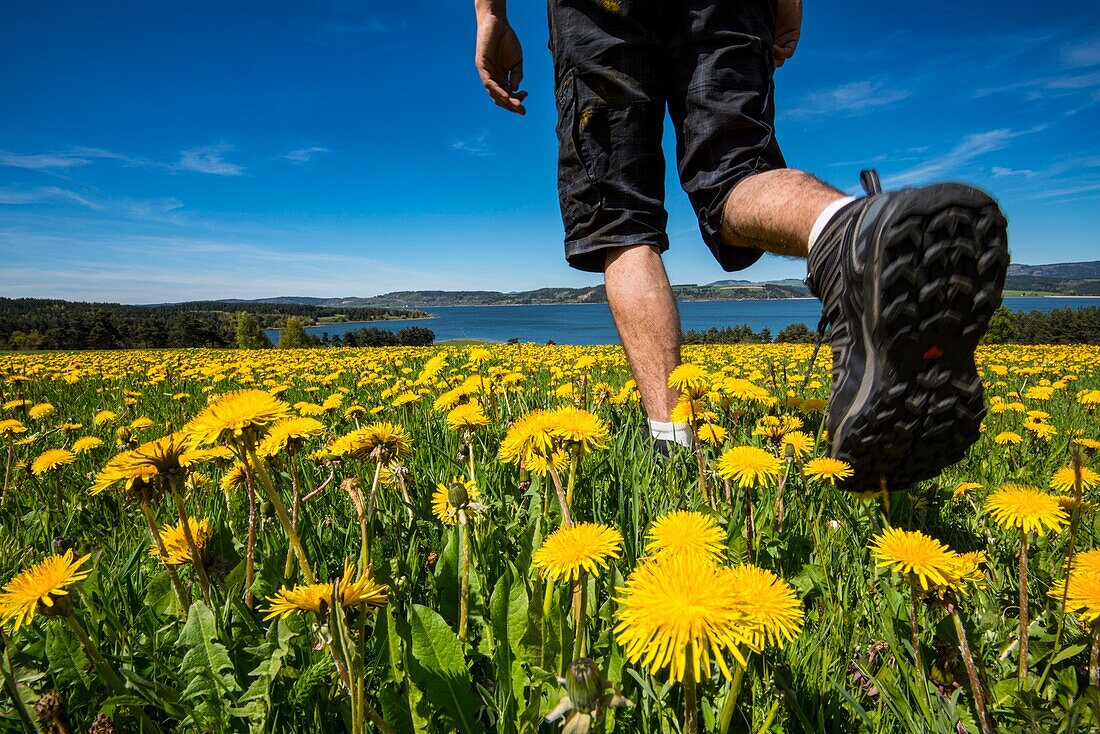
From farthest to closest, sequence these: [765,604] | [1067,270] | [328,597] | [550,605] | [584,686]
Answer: [1067,270] < [550,605] < [328,597] < [765,604] < [584,686]

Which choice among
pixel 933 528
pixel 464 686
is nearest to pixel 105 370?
pixel 464 686

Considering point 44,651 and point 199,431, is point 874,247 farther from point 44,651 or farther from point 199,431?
point 44,651

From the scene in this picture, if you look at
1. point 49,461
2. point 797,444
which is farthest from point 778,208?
point 49,461

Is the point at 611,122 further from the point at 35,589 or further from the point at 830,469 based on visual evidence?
the point at 35,589

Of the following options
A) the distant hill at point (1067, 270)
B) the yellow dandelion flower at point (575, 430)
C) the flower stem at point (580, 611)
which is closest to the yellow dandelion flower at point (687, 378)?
the yellow dandelion flower at point (575, 430)

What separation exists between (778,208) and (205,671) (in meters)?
1.90

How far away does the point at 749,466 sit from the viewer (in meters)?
1.25

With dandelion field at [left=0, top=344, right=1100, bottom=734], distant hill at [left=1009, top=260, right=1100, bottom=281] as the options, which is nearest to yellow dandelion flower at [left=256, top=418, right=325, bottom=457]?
dandelion field at [left=0, top=344, right=1100, bottom=734]

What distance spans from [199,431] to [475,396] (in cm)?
221

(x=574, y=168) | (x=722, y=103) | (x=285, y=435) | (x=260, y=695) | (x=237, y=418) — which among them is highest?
(x=722, y=103)

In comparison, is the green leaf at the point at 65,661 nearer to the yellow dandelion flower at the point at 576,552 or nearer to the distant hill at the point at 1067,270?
the yellow dandelion flower at the point at 576,552

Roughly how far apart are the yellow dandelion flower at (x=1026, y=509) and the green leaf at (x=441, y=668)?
1.15m

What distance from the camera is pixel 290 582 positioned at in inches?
48.2

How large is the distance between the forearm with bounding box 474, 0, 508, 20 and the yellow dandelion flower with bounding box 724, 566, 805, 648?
287cm
